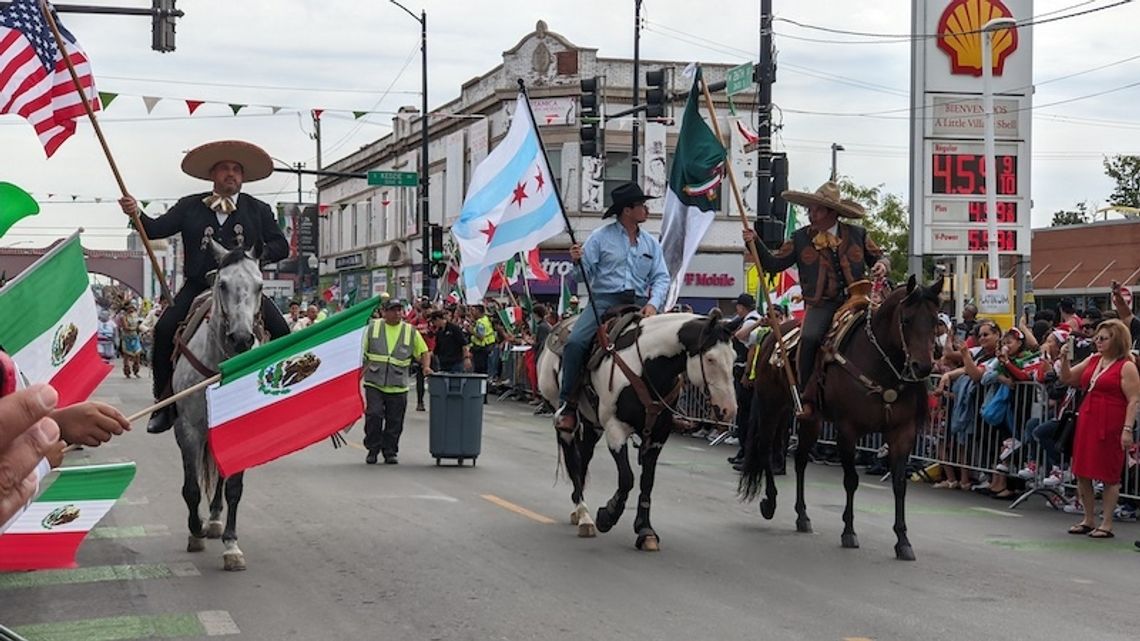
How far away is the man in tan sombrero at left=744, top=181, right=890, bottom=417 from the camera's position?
11.1 m

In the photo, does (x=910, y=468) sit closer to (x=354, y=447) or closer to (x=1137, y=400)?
(x=1137, y=400)

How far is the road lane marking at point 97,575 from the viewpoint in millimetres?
8711

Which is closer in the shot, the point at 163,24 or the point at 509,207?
the point at 509,207

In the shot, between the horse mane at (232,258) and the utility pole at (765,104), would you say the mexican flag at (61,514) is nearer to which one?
the horse mane at (232,258)

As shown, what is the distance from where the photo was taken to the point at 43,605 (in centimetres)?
802

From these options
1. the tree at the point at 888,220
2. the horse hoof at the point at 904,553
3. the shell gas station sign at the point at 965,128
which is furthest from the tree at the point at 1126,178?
the horse hoof at the point at 904,553

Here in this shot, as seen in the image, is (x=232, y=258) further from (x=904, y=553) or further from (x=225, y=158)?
(x=904, y=553)

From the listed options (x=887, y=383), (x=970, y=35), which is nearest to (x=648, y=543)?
(x=887, y=383)

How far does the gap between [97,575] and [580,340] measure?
3.98 m

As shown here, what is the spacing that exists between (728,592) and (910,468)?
8.70m

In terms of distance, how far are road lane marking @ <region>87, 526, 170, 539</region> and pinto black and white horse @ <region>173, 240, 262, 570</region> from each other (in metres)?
0.81

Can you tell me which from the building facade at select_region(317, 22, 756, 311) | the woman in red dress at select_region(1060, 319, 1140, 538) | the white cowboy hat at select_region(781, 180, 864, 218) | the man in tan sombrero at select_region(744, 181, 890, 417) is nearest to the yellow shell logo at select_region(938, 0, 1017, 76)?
the building facade at select_region(317, 22, 756, 311)

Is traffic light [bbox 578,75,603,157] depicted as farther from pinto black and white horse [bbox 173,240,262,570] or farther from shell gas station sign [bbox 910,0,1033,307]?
pinto black and white horse [bbox 173,240,262,570]

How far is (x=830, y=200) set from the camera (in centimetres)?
1120
